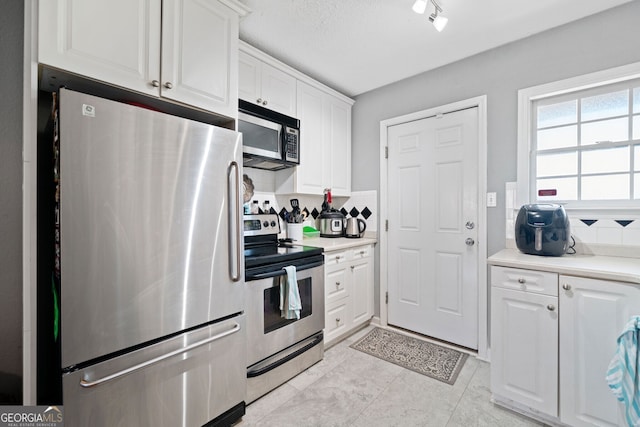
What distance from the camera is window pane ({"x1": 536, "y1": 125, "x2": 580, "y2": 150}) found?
2.01 metres

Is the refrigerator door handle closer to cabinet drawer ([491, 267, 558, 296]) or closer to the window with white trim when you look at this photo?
cabinet drawer ([491, 267, 558, 296])

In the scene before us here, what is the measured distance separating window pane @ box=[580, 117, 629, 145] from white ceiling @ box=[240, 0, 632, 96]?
741mm

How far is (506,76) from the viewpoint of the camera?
2.17m

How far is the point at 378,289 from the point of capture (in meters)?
2.92

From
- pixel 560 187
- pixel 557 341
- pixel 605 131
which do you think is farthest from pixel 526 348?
pixel 605 131

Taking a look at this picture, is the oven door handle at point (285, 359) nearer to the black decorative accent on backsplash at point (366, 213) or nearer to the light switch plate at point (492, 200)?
the black decorative accent on backsplash at point (366, 213)

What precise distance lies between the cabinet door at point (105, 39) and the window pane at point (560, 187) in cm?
270

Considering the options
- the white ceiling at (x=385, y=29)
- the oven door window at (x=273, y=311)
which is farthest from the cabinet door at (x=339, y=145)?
the oven door window at (x=273, y=311)

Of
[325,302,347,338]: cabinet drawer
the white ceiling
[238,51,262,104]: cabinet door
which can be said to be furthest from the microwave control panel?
[325,302,347,338]: cabinet drawer

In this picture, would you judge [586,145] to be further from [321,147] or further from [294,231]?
[294,231]

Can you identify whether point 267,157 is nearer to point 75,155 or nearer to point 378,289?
point 75,155

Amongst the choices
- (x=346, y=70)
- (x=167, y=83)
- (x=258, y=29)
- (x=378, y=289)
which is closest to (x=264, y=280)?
(x=167, y=83)

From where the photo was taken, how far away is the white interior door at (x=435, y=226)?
234 cm

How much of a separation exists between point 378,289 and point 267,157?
183cm
